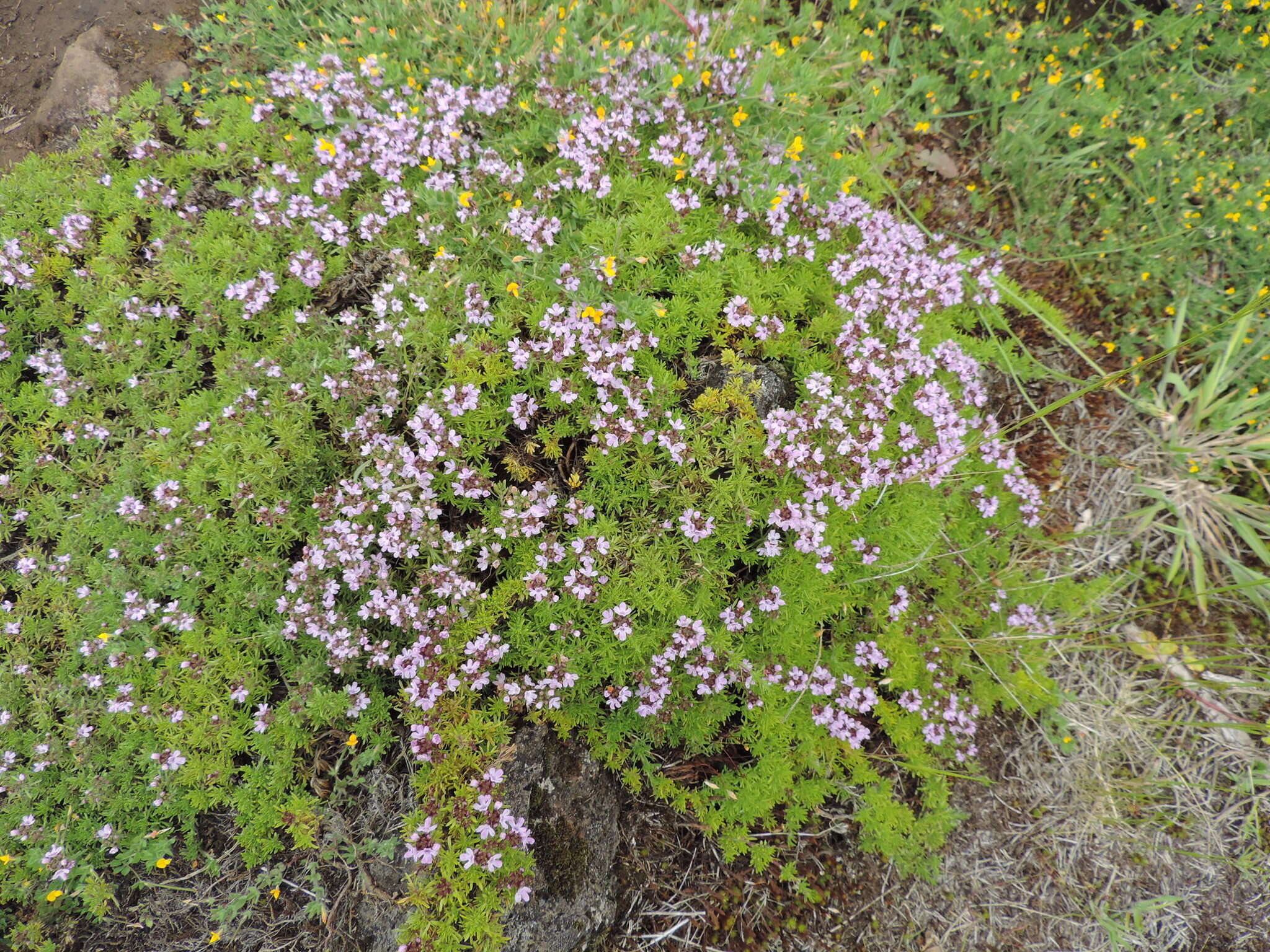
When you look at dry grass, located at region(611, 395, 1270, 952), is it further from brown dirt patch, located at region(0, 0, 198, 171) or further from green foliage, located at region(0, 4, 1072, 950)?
brown dirt patch, located at region(0, 0, 198, 171)

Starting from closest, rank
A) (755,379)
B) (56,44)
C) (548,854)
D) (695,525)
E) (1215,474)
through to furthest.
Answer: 1. (548,854)
2. (695,525)
3. (755,379)
4. (1215,474)
5. (56,44)

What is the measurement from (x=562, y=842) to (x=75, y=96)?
8.47 m

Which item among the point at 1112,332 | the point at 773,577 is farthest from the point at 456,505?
the point at 1112,332

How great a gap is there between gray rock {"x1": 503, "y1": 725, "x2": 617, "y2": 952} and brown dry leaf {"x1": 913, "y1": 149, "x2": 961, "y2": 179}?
694 centimetres

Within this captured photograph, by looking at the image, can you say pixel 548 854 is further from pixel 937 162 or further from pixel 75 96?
pixel 75 96

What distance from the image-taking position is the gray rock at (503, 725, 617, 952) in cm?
408

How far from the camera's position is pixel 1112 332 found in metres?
6.39

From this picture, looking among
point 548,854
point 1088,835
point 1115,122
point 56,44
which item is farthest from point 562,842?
point 56,44

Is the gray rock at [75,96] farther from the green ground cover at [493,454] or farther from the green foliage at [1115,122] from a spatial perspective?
the green foliage at [1115,122]

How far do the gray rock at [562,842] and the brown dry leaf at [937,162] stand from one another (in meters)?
6.94

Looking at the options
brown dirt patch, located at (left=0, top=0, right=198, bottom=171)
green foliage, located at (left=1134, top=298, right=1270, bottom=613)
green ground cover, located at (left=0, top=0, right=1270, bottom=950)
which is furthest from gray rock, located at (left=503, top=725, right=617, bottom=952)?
brown dirt patch, located at (left=0, top=0, right=198, bottom=171)

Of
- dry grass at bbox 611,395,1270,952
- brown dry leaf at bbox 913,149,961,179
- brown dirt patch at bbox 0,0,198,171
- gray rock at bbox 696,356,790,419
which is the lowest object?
dry grass at bbox 611,395,1270,952

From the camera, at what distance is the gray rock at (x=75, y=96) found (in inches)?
239

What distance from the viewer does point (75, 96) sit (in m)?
6.06
